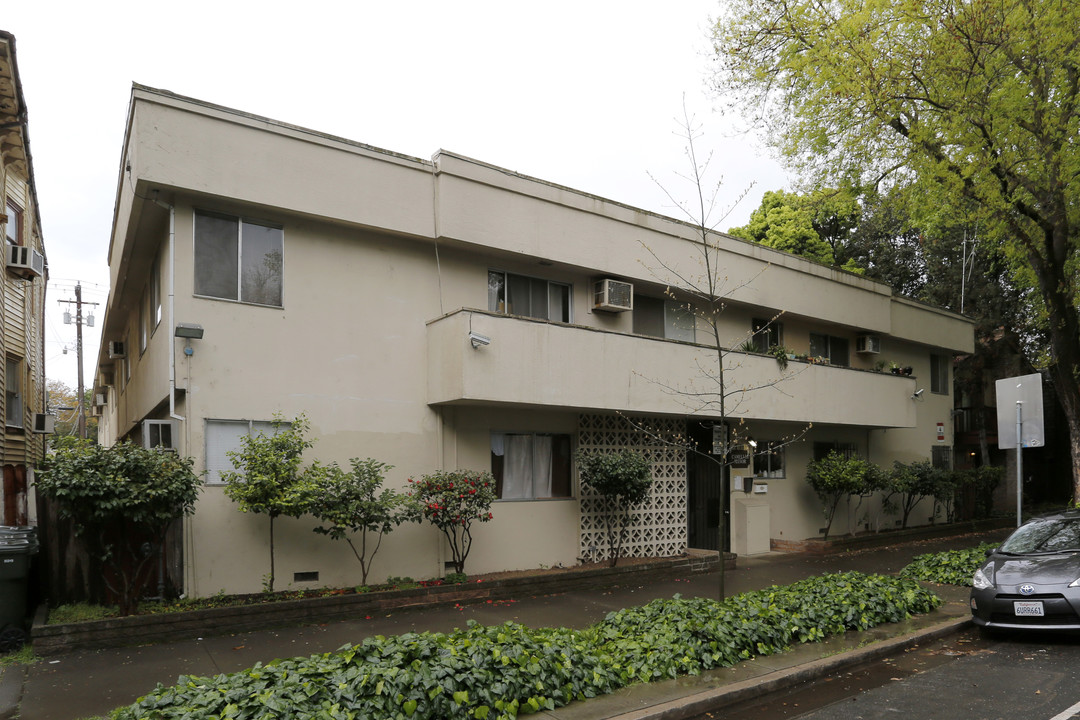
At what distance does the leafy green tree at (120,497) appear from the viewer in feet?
26.2

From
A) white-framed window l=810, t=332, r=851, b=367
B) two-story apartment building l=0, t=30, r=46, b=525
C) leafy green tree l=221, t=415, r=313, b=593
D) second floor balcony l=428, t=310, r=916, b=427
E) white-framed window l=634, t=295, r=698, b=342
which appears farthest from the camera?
white-framed window l=810, t=332, r=851, b=367

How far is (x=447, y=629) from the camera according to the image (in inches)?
353

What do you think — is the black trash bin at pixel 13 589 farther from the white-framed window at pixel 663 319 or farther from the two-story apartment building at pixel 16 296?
the white-framed window at pixel 663 319

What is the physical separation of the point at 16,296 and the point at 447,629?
15315 millimetres

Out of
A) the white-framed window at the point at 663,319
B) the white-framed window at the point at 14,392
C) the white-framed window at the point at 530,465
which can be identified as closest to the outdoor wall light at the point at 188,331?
the white-framed window at the point at 530,465

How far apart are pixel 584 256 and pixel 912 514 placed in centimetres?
1373

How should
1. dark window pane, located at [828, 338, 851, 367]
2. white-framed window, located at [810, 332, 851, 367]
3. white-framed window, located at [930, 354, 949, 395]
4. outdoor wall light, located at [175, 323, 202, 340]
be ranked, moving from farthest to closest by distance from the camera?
white-framed window, located at [930, 354, 949, 395], dark window pane, located at [828, 338, 851, 367], white-framed window, located at [810, 332, 851, 367], outdoor wall light, located at [175, 323, 202, 340]

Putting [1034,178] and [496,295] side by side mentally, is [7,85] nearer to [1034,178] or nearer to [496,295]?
[496,295]

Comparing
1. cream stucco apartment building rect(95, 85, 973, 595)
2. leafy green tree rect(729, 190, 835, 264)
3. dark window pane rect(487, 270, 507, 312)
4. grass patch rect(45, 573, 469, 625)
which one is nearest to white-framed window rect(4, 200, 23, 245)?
cream stucco apartment building rect(95, 85, 973, 595)

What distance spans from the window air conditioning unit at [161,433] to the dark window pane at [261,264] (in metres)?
1.96

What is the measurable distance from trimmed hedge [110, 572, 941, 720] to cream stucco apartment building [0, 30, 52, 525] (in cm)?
1227

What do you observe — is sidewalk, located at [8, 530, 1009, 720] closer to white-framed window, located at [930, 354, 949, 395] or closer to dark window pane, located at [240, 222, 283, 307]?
dark window pane, located at [240, 222, 283, 307]

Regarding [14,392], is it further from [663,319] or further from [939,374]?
[939,374]

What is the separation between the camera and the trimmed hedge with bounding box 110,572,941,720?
5098 mm
